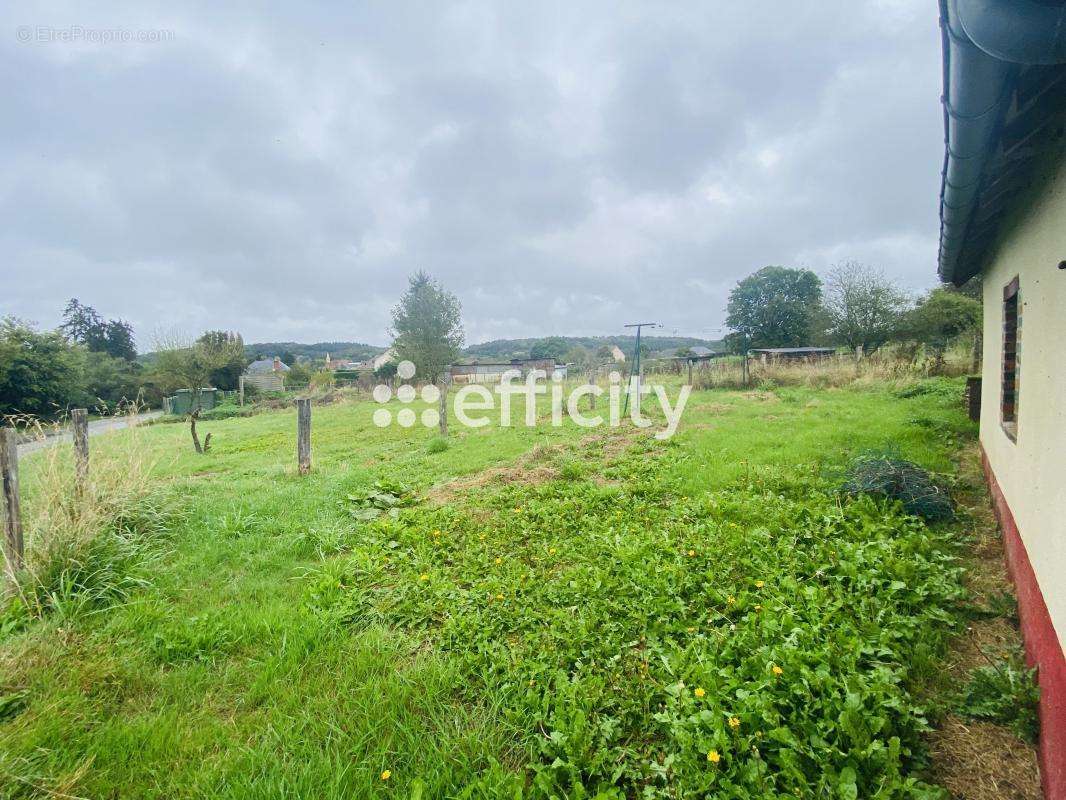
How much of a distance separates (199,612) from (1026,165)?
6.04 metres

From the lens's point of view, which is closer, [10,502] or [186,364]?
[10,502]

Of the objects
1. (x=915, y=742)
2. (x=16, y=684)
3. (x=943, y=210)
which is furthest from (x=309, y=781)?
(x=943, y=210)

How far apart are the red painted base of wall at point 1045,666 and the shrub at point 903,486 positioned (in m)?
1.33

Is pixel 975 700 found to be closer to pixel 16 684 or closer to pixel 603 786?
pixel 603 786

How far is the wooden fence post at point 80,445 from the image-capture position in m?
4.06

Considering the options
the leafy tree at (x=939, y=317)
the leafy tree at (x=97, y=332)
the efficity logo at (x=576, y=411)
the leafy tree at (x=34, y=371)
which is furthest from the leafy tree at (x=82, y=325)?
the leafy tree at (x=939, y=317)

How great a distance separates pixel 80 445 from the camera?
182 inches

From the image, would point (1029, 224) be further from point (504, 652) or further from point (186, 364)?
point (186, 364)

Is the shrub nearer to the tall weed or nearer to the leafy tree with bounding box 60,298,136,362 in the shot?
the tall weed

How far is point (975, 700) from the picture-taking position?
2105 millimetres

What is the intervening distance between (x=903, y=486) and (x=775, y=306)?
42.7 m

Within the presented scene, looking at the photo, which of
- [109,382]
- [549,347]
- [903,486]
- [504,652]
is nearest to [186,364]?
[109,382]

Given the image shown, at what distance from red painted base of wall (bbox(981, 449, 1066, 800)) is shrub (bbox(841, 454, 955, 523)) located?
1326 millimetres

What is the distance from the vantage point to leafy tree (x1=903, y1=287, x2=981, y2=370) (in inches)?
838
